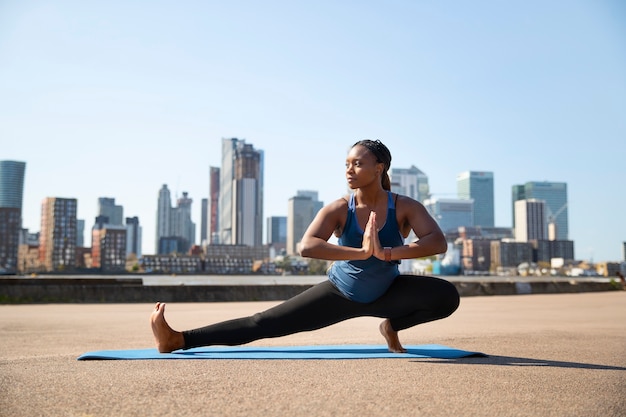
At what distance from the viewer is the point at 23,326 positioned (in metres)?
7.61

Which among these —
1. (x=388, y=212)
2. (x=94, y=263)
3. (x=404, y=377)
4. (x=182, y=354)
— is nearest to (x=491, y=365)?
(x=404, y=377)

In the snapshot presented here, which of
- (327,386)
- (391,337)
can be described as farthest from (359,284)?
(327,386)

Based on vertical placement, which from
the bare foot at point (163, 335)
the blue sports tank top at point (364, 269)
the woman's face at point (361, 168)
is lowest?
the bare foot at point (163, 335)

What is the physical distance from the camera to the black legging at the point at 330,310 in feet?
12.7

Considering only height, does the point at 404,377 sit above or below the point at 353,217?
below

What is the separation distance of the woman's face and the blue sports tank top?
0.14m

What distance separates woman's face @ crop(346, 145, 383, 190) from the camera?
3.98 meters

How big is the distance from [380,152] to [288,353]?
1.49m

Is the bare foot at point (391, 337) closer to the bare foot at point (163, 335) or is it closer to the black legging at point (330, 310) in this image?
the black legging at point (330, 310)

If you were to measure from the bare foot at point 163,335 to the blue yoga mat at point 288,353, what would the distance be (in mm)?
51

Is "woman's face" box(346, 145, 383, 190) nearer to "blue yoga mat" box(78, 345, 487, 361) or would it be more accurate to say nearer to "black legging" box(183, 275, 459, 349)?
"black legging" box(183, 275, 459, 349)

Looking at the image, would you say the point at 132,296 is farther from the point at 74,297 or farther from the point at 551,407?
the point at 551,407

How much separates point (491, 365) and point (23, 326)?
5989 millimetres

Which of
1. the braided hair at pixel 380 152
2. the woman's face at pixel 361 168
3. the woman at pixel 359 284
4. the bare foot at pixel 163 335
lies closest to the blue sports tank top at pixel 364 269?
the woman at pixel 359 284
